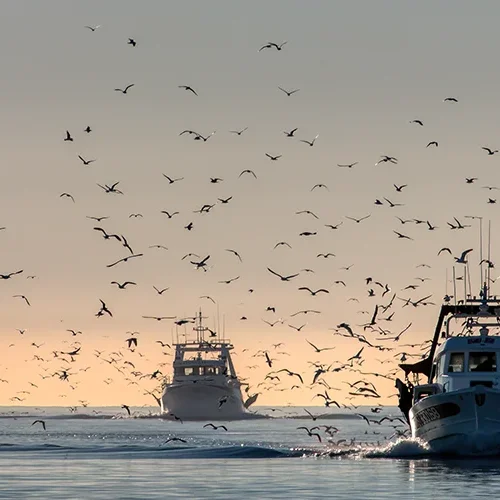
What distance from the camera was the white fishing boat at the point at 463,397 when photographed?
7869 cm

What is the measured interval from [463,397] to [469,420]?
1042 millimetres

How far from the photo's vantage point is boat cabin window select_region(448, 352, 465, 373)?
81387mm

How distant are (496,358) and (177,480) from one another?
65.4 ft

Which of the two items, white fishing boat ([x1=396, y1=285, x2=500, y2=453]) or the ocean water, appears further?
white fishing boat ([x1=396, y1=285, x2=500, y2=453])

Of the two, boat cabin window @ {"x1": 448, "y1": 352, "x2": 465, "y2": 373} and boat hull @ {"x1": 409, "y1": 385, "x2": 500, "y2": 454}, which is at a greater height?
boat cabin window @ {"x1": 448, "y1": 352, "x2": 465, "y2": 373}

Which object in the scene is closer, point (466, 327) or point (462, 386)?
point (462, 386)

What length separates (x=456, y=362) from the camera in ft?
268

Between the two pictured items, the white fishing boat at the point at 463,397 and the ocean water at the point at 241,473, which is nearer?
the ocean water at the point at 241,473

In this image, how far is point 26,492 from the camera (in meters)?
60.0

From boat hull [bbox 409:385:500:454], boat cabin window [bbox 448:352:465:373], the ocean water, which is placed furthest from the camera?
boat cabin window [bbox 448:352:465:373]

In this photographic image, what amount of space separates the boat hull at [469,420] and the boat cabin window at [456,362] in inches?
78.9

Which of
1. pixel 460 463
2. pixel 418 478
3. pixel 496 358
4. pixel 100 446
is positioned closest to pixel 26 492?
pixel 418 478

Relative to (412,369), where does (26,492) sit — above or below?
below

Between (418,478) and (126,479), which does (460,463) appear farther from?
(126,479)
